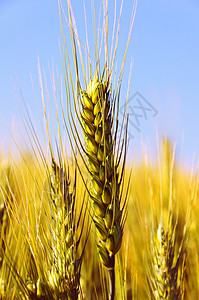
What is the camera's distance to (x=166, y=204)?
6.18ft

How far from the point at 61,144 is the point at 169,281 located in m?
0.70

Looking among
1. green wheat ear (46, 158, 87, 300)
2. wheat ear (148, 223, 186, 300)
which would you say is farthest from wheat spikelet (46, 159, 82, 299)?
wheat ear (148, 223, 186, 300)

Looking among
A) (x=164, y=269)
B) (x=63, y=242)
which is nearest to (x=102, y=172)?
(x=63, y=242)

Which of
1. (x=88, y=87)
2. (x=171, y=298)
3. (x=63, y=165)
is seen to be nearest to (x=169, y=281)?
(x=171, y=298)

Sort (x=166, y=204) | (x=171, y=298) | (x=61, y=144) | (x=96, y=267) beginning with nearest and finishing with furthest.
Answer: (x=61, y=144)
(x=171, y=298)
(x=96, y=267)
(x=166, y=204)

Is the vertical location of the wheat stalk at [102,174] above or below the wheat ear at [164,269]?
above

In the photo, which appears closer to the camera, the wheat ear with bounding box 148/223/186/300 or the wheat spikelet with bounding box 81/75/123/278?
Result: the wheat spikelet with bounding box 81/75/123/278

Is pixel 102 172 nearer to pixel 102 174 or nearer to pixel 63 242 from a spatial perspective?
pixel 102 174

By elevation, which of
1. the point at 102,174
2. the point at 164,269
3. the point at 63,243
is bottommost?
the point at 164,269

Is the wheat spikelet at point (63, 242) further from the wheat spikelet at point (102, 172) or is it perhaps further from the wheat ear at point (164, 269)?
the wheat ear at point (164, 269)

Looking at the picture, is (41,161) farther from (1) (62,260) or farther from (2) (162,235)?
(2) (162,235)

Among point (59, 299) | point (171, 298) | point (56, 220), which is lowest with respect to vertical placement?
point (171, 298)

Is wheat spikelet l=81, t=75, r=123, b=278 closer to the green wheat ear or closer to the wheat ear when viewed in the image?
the green wheat ear

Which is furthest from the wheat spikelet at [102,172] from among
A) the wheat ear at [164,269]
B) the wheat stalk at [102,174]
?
the wheat ear at [164,269]
